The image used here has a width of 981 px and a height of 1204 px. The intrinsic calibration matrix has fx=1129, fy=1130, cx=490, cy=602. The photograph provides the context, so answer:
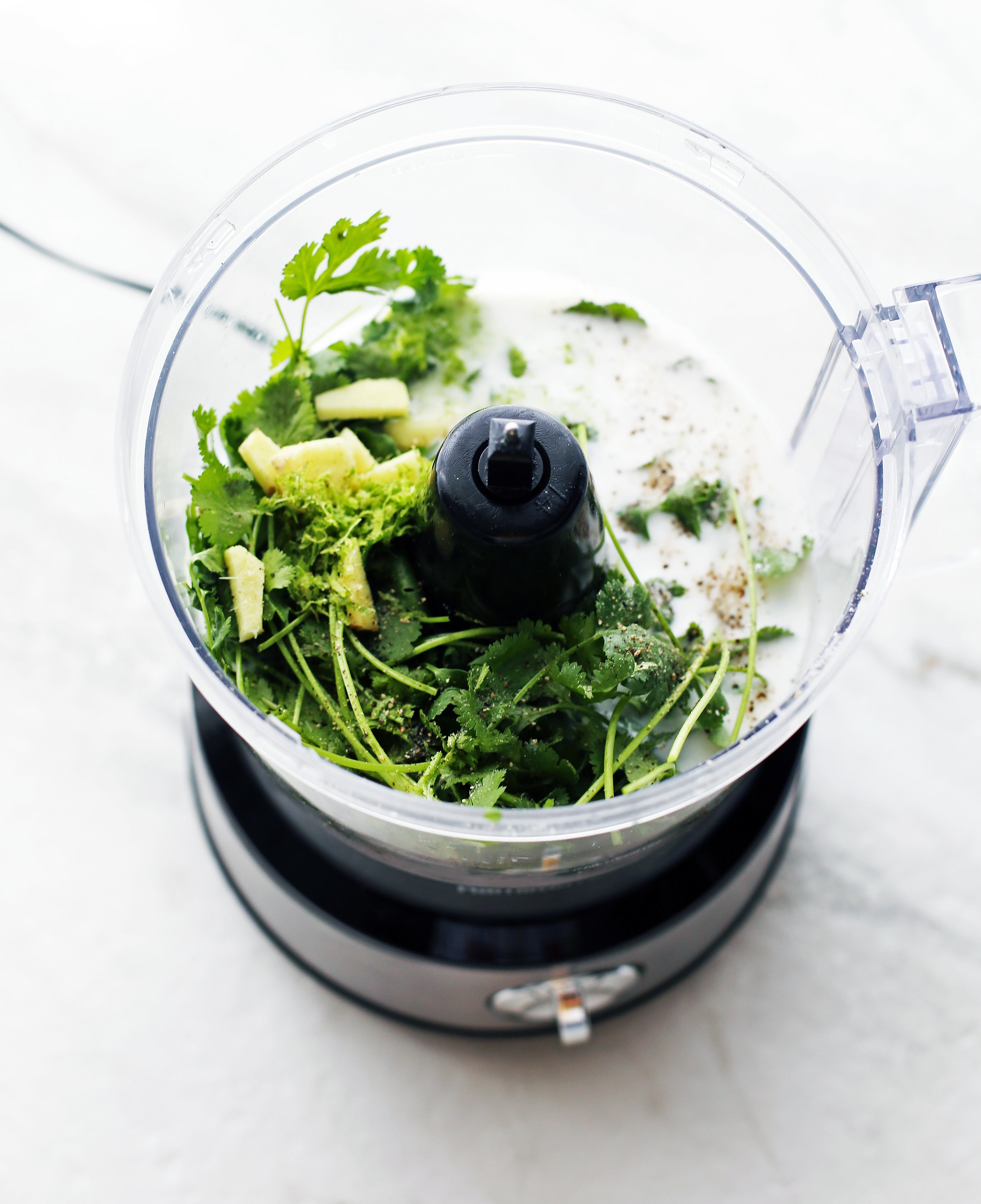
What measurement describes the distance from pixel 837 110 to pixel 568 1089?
46.0 inches

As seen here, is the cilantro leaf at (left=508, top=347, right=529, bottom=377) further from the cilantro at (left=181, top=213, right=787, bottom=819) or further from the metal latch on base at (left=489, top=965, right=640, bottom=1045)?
the metal latch on base at (left=489, top=965, right=640, bottom=1045)

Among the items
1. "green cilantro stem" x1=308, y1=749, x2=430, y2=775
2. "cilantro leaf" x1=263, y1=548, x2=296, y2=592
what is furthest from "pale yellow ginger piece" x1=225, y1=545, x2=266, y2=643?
"green cilantro stem" x1=308, y1=749, x2=430, y2=775

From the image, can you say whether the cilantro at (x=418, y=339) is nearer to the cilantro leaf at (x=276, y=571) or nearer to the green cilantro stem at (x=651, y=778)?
the cilantro leaf at (x=276, y=571)

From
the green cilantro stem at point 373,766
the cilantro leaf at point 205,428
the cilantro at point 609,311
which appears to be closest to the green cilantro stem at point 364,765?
the green cilantro stem at point 373,766

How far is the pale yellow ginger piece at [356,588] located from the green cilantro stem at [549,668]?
13 centimetres

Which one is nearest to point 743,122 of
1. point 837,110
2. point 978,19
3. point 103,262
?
point 837,110

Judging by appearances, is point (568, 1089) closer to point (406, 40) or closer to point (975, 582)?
point (975, 582)

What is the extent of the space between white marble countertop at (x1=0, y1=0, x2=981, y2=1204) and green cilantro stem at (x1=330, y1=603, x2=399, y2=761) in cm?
50

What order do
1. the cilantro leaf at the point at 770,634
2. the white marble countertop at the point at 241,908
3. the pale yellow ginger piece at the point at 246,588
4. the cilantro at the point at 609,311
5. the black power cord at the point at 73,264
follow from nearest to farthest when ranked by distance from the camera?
1. the pale yellow ginger piece at the point at 246,588
2. the cilantro leaf at the point at 770,634
3. the cilantro at the point at 609,311
4. the white marble countertop at the point at 241,908
5. the black power cord at the point at 73,264

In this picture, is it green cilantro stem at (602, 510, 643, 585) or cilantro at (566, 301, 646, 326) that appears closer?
green cilantro stem at (602, 510, 643, 585)

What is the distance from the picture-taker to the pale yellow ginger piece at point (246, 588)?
0.82 m

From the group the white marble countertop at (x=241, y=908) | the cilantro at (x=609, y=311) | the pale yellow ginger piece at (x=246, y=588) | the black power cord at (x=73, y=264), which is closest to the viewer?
the pale yellow ginger piece at (x=246, y=588)

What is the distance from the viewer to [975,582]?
4.22 ft

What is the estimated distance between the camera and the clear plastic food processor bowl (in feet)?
2.50
